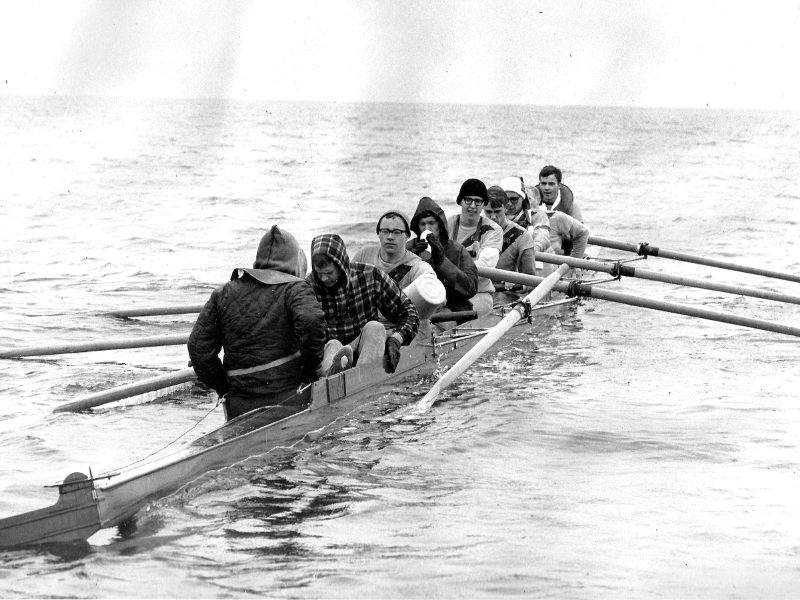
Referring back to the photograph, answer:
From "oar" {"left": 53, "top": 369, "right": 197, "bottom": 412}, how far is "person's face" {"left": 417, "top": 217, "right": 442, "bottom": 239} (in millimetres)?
2704

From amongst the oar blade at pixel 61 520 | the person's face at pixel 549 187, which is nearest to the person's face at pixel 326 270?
the oar blade at pixel 61 520

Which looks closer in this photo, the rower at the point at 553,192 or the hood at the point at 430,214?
the hood at the point at 430,214

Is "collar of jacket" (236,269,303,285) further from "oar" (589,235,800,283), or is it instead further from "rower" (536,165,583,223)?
"oar" (589,235,800,283)

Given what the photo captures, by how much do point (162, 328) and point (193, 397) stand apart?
3.64 meters

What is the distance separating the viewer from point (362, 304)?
27.1 feet

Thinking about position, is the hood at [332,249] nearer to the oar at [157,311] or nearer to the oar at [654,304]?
the oar at [157,311]

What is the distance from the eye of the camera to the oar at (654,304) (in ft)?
36.8

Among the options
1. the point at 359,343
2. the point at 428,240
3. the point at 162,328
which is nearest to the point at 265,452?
the point at 359,343

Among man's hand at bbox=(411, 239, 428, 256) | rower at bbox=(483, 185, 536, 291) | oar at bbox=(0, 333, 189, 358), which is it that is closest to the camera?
oar at bbox=(0, 333, 189, 358)

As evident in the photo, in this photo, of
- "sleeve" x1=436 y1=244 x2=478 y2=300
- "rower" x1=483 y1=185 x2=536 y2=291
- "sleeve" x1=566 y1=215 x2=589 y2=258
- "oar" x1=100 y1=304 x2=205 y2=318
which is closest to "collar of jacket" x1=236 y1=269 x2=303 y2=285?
"sleeve" x1=436 y1=244 x2=478 y2=300

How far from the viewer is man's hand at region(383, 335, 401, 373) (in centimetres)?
820

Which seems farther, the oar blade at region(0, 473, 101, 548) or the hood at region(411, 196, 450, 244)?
the hood at region(411, 196, 450, 244)

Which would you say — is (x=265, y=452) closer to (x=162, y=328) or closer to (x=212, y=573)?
(x=212, y=573)

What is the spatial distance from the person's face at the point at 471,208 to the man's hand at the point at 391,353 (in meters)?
3.60
